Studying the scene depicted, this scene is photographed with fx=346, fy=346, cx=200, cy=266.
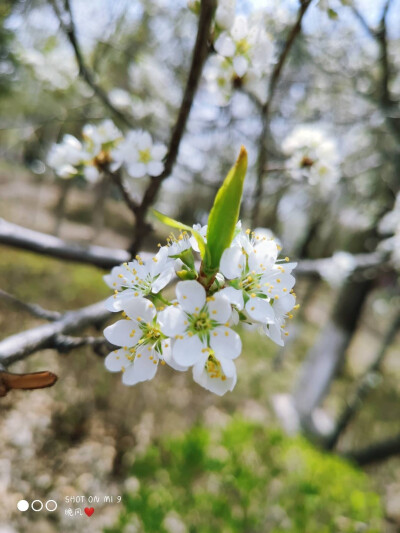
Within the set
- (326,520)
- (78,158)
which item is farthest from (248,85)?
(326,520)

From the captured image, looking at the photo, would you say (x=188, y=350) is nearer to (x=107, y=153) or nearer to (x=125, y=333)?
(x=125, y=333)

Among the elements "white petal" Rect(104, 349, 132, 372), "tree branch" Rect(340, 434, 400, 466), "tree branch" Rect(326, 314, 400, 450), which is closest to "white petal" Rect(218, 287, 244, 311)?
"white petal" Rect(104, 349, 132, 372)

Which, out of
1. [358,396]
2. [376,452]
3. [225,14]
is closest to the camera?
[225,14]

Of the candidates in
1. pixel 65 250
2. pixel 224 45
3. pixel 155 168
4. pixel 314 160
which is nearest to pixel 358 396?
pixel 314 160

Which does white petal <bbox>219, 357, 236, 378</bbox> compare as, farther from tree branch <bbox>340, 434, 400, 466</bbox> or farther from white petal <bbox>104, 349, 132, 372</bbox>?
tree branch <bbox>340, 434, 400, 466</bbox>

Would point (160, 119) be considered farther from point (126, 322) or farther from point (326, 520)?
point (326, 520)

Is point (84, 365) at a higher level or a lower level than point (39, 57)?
lower

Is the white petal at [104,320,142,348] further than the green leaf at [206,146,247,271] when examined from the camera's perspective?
Yes
